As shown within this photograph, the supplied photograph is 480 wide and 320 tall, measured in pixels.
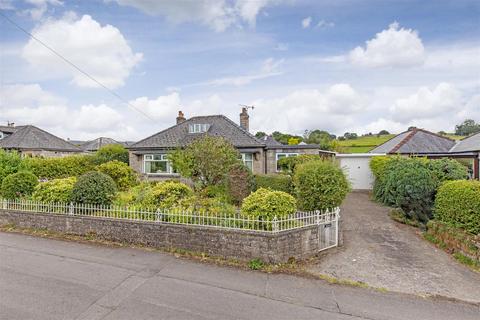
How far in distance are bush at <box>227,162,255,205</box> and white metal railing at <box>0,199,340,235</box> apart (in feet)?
16.7

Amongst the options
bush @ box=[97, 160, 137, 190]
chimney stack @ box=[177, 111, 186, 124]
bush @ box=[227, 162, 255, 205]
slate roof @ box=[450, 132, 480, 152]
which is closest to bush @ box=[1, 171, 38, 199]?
bush @ box=[97, 160, 137, 190]

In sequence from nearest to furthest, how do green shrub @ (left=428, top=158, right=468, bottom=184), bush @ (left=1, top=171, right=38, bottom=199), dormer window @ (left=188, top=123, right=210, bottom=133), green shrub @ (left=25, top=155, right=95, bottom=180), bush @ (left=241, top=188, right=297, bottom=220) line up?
bush @ (left=241, top=188, right=297, bottom=220), green shrub @ (left=428, top=158, right=468, bottom=184), bush @ (left=1, top=171, right=38, bottom=199), green shrub @ (left=25, top=155, right=95, bottom=180), dormer window @ (left=188, top=123, right=210, bottom=133)

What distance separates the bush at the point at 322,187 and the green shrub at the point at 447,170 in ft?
14.4

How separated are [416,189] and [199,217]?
819 cm

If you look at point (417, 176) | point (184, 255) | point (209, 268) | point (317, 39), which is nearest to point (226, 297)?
point (209, 268)

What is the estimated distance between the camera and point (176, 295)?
240 inches

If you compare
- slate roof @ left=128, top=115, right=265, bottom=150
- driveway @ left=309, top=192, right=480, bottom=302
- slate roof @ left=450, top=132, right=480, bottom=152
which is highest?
slate roof @ left=128, top=115, right=265, bottom=150

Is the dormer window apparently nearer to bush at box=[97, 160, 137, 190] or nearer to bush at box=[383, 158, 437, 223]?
bush at box=[97, 160, 137, 190]

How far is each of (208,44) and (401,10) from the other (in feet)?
27.6

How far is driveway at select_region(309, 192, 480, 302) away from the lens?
22.4ft

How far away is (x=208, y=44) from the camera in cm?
1464

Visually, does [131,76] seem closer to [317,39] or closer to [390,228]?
[317,39]

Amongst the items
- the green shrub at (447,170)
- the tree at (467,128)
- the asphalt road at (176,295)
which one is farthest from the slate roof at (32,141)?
the tree at (467,128)

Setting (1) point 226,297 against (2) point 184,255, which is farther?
(2) point 184,255
